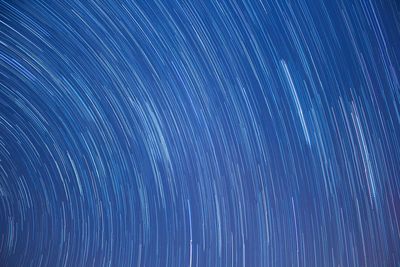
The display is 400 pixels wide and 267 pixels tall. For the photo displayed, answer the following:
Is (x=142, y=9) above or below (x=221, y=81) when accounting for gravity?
above

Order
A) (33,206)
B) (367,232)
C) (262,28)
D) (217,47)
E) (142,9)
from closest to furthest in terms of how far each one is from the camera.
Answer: (367,232) → (262,28) → (217,47) → (142,9) → (33,206)

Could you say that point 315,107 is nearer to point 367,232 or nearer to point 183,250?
point 367,232

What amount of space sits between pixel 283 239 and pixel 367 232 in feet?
1.02

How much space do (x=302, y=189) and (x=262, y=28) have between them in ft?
1.74

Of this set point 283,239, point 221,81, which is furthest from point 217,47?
point 283,239

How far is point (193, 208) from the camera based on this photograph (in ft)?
6.40

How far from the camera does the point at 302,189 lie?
164 cm

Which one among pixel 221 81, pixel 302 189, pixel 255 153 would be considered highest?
pixel 221 81

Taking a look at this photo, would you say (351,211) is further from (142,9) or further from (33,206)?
(33,206)

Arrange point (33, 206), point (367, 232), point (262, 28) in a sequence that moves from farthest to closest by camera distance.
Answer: point (33, 206), point (262, 28), point (367, 232)

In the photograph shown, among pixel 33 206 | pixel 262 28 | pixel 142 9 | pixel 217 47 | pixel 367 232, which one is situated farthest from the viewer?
pixel 33 206

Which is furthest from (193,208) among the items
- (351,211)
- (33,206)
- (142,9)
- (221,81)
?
(33,206)

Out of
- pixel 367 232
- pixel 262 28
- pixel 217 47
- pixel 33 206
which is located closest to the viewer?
pixel 367 232

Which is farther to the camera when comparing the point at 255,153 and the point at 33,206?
the point at 33,206
